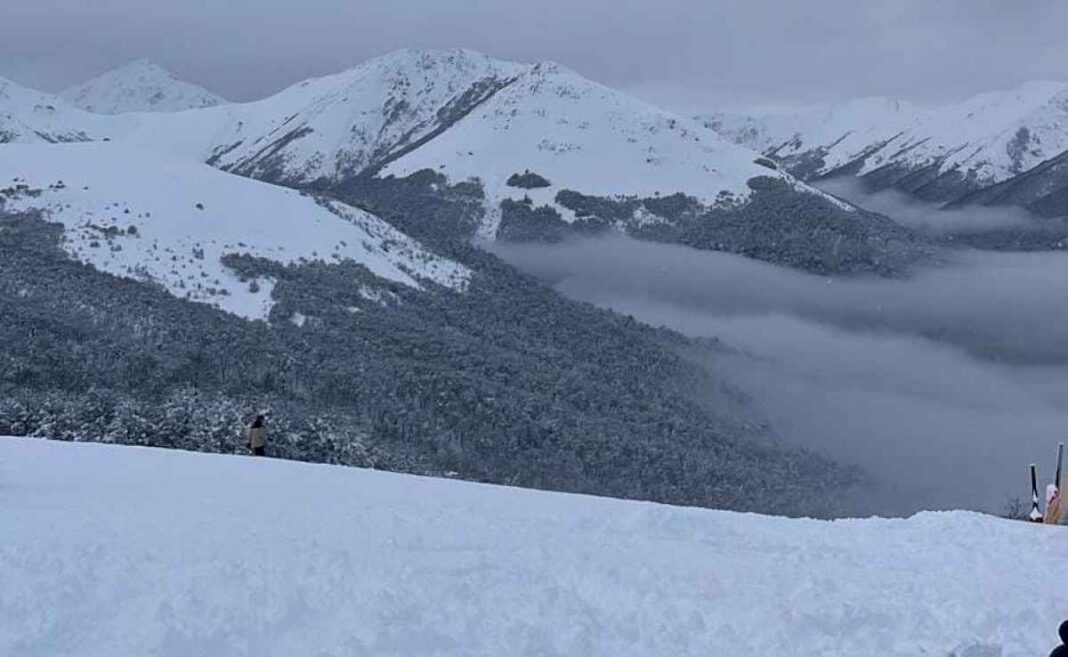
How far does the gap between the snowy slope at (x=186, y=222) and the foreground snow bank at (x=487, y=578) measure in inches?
1524

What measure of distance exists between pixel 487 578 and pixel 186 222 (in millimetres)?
55155

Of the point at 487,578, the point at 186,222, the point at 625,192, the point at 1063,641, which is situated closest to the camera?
the point at 1063,641

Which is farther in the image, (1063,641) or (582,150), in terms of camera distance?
(582,150)

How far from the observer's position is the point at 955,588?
11516mm

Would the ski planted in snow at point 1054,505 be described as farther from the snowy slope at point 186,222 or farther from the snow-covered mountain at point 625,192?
the snow-covered mountain at point 625,192

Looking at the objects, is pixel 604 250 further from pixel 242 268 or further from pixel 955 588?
pixel 955 588

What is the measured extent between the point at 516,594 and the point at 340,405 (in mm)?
33022

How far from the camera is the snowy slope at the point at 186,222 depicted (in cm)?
5369

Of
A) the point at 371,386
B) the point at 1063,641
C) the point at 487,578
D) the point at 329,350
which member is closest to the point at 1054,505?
the point at 1063,641

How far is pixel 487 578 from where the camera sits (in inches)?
443

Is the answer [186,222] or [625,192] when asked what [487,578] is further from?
[625,192]

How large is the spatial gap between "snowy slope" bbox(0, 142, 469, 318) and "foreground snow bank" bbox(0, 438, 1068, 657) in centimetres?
3872

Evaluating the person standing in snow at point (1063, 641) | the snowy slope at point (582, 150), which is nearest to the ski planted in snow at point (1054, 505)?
the person standing in snow at point (1063, 641)

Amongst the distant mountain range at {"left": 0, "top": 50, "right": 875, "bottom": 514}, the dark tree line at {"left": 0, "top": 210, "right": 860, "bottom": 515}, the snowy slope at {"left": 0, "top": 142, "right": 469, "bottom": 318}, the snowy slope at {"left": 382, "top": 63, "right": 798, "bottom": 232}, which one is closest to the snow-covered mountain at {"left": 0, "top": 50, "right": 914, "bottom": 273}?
the snowy slope at {"left": 382, "top": 63, "right": 798, "bottom": 232}
